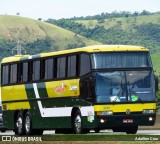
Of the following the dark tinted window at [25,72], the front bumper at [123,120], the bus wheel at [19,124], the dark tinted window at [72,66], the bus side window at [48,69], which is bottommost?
Result: the bus wheel at [19,124]

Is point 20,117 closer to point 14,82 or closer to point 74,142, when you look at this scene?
point 14,82

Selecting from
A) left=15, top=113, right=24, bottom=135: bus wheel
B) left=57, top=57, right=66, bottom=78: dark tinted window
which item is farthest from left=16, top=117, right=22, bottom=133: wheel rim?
left=57, top=57, right=66, bottom=78: dark tinted window

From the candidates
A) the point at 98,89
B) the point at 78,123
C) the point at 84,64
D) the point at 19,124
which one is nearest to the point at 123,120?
the point at 98,89

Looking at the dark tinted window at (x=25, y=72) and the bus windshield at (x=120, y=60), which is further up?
the bus windshield at (x=120, y=60)

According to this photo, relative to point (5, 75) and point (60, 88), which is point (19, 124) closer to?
point (5, 75)

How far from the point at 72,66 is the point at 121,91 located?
2.46 metres

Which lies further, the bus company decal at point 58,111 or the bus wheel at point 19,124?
the bus wheel at point 19,124

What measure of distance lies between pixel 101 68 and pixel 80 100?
4.85 feet

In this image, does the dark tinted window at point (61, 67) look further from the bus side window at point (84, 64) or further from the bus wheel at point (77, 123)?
the bus wheel at point (77, 123)

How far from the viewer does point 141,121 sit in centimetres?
3022

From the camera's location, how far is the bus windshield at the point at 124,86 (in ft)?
96.8

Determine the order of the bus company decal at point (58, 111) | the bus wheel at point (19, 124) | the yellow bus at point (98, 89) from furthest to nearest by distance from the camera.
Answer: the bus wheel at point (19, 124), the bus company decal at point (58, 111), the yellow bus at point (98, 89)

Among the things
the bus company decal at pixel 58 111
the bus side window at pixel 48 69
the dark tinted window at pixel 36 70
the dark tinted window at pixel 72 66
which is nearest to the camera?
the bus company decal at pixel 58 111

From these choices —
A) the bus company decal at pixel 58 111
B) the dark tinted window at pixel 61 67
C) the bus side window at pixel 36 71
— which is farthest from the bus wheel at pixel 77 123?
the bus side window at pixel 36 71
